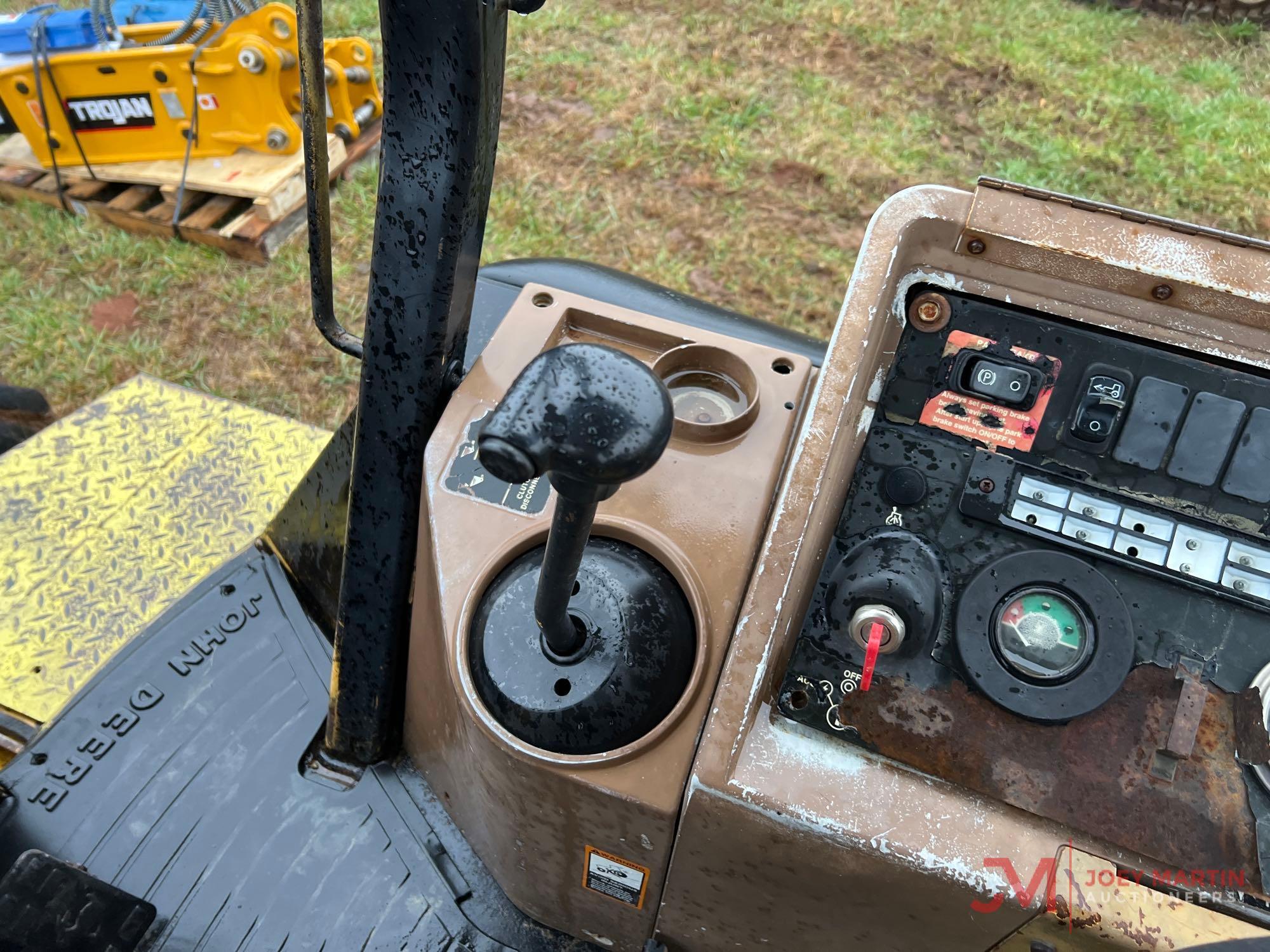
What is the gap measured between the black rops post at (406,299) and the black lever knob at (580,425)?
345 millimetres

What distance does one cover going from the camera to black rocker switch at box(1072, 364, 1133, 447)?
850mm

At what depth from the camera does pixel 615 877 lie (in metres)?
0.95

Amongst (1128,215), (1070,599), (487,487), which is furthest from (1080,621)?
(487,487)

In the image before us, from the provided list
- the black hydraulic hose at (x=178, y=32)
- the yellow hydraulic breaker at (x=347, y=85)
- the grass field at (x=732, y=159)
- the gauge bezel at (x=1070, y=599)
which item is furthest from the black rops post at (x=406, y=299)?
the black hydraulic hose at (x=178, y=32)

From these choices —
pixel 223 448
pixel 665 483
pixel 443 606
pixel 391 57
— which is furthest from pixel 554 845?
pixel 223 448

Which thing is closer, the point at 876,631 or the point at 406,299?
the point at 876,631

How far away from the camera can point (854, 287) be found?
86cm

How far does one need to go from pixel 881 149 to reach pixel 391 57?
10.2ft

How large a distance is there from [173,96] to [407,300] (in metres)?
2.59

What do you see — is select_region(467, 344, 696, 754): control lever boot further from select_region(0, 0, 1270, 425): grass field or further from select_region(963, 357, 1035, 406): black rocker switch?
select_region(0, 0, 1270, 425): grass field

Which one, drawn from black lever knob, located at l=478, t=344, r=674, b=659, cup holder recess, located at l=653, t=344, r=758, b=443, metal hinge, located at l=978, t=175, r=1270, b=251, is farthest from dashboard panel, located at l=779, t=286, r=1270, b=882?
black lever knob, located at l=478, t=344, r=674, b=659

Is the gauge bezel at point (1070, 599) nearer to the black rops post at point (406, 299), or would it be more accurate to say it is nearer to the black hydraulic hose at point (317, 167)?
the black rops post at point (406, 299)

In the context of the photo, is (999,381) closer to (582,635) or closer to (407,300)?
(582,635)

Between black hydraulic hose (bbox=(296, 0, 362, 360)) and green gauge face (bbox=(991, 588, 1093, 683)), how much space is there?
30.0 inches
